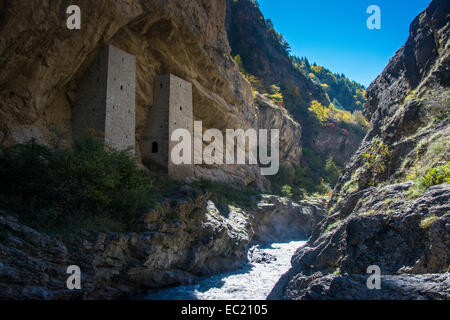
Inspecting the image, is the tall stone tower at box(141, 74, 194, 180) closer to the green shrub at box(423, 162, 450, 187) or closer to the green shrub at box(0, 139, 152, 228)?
the green shrub at box(0, 139, 152, 228)

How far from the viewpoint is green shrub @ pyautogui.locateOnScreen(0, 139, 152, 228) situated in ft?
34.1

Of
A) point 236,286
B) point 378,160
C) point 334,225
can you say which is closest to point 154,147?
point 236,286

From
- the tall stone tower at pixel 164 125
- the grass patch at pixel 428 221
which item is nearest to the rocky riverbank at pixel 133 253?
the tall stone tower at pixel 164 125

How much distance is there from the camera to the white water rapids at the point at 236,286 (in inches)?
502

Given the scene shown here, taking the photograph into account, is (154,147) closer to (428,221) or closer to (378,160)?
Answer: (378,160)

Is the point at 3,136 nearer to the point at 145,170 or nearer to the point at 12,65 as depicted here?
the point at 12,65

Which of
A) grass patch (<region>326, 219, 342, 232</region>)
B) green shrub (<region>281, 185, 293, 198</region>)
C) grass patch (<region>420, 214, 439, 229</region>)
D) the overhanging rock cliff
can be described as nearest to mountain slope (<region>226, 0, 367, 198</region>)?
green shrub (<region>281, 185, 293, 198</region>)

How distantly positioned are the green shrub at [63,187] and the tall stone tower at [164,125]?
6980 millimetres

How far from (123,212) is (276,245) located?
17890mm

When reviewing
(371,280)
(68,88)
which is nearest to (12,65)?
(68,88)

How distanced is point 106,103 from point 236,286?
11473 mm

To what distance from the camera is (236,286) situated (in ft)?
47.6

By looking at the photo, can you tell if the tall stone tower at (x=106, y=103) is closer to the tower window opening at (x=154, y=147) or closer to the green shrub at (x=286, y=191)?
the tower window opening at (x=154, y=147)

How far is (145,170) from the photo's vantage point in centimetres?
1920
